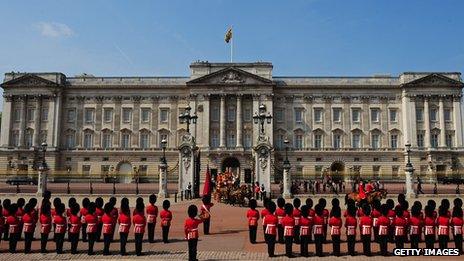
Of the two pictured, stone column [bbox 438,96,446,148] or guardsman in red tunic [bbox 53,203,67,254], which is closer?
guardsman in red tunic [bbox 53,203,67,254]

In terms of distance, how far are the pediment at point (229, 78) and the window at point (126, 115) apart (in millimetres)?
10022

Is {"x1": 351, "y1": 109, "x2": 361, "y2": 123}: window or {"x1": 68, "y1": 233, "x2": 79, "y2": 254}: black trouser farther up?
{"x1": 351, "y1": 109, "x2": 361, "y2": 123}: window

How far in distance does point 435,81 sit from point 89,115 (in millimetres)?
49996

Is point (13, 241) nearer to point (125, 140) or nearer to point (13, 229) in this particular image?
point (13, 229)

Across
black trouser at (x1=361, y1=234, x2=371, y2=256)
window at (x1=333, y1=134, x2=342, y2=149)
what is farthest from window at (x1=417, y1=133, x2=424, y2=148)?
black trouser at (x1=361, y1=234, x2=371, y2=256)

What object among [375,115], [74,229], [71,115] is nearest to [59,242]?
[74,229]

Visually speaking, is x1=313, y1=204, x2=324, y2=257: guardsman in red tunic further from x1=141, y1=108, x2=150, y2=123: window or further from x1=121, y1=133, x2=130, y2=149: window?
x1=121, y1=133, x2=130, y2=149: window

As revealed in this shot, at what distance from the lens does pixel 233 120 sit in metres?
59.7

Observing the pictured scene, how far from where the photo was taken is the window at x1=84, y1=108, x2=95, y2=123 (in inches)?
2399

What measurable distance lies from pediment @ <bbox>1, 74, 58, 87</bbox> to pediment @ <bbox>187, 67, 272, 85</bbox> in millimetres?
20385

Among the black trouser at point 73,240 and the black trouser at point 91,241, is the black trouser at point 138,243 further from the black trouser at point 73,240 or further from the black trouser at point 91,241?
the black trouser at point 73,240

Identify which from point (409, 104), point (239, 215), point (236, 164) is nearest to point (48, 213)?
point (239, 215)

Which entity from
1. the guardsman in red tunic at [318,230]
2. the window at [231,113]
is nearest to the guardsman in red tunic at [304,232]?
the guardsman in red tunic at [318,230]

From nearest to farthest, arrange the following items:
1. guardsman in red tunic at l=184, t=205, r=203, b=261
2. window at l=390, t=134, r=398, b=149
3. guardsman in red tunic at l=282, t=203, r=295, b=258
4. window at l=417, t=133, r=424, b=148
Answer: guardsman in red tunic at l=184, t=205, r=203, b=261, guardsman in red tunic at l=282, t=203, r=295, b=258, window at l=417, t=133, r=424, b=148, window at l=390, t=134, r=398, b=149
